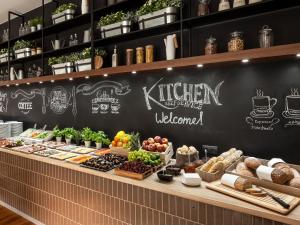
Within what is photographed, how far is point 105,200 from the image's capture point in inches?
96.0

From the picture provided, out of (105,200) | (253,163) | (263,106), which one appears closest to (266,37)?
(263,106)

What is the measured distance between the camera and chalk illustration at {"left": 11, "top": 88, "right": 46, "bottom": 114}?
452 centimetres

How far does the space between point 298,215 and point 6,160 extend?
356 centimetres

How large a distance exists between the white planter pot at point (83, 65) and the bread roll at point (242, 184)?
2253mm

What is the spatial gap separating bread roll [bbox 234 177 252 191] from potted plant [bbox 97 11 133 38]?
2.05 meters

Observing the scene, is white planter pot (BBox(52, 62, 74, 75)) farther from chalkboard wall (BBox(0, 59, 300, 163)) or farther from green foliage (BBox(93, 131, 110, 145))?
green foliage (BBox(93, 131, 110, 145))

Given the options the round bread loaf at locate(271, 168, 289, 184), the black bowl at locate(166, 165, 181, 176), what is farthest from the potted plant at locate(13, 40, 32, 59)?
the round bread loaf at locate(271, 168, 289, 184)

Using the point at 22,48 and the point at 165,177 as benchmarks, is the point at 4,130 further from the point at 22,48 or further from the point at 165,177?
the point at 165,177

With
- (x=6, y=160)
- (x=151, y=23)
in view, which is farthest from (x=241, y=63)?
(x=6, y=160)

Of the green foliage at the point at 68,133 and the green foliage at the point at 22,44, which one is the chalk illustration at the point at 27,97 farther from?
the green foliage at the point at 68,133

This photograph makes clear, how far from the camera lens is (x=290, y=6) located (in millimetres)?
2195

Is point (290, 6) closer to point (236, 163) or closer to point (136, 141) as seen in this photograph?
point (236, 163)

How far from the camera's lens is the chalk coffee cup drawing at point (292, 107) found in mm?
2219

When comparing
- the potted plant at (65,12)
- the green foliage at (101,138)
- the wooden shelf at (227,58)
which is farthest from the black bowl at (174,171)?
the potted plant at (65,12)
